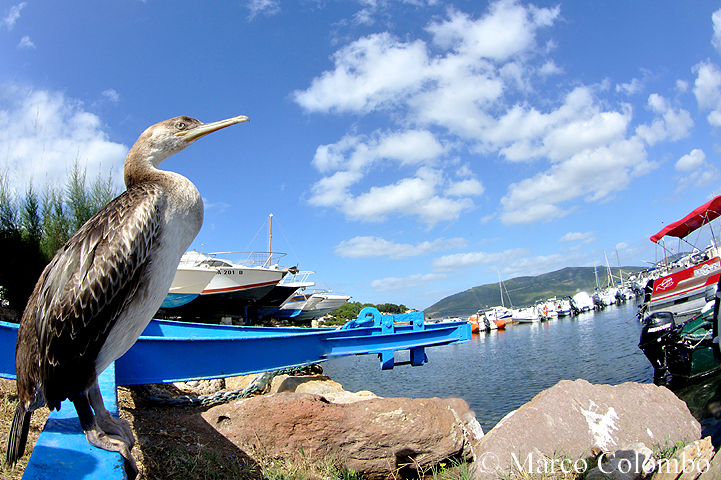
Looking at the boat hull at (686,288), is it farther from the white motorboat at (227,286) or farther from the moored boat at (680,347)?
the white motorboat at (227,286)

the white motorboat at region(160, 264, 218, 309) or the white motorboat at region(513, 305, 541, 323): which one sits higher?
the white motorboat at region(160, 264, 218, 309)

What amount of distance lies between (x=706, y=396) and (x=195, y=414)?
28.7 feet

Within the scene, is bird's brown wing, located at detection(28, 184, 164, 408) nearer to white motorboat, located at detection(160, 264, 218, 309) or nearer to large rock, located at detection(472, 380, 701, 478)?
large rock, located at detection(472, 380, 701, 478)

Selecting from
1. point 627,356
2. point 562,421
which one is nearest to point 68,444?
point 562,421

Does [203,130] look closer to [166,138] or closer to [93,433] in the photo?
[166,138]

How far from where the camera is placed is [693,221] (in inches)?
786

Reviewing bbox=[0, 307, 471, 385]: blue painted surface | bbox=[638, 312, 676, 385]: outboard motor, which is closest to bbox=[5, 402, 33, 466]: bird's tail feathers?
bbox=[0, 307, 471, 385]: blue painted surface

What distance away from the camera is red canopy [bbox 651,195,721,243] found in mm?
18531

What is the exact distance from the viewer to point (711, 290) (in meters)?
8.72

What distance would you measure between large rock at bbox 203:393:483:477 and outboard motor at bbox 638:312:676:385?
682 cm

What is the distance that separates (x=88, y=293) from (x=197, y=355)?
10.5ft

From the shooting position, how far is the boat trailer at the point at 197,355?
6.10 feet

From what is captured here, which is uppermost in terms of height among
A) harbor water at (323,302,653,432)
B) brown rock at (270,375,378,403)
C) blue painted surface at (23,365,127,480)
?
blue painted surface at (23,365,127,480)

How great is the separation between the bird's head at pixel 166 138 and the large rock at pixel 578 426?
13.3 ft
